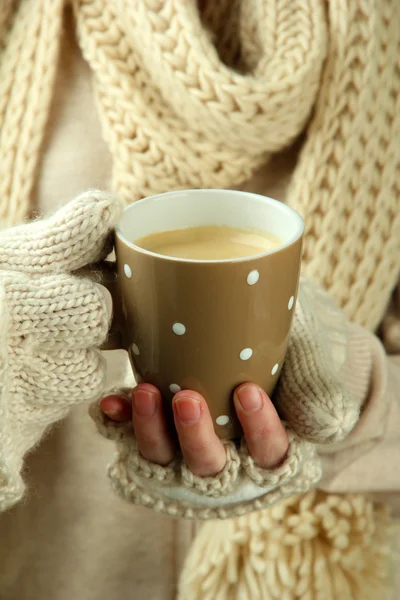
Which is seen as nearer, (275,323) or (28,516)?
(275,323)

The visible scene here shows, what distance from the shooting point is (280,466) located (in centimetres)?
52

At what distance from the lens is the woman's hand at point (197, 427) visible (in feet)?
1.49

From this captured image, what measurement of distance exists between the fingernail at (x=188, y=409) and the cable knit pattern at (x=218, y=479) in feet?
0.25

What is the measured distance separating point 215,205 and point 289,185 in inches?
12.5

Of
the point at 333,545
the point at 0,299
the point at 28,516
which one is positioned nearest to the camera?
the point at 0,299

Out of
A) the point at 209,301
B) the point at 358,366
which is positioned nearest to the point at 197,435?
the point at 209,301

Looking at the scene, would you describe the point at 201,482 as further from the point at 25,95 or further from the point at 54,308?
the point at 25,95

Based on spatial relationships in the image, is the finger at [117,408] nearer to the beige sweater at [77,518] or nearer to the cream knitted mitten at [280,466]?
the cream knitted mitten at [280,466]

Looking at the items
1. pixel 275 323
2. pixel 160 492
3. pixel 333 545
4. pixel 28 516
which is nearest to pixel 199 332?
pixel 275 323

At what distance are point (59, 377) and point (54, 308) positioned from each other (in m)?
0.06

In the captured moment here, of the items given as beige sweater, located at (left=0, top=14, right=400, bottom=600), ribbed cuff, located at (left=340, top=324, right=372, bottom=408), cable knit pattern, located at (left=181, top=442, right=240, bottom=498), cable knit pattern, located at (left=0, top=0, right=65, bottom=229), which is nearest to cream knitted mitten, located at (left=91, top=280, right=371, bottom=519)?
cable knit pattern, located at (left=181, top=442, right=240, bottom=498)

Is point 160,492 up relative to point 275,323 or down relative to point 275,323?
down

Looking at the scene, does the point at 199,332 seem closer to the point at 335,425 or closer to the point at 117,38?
the point at 335,425

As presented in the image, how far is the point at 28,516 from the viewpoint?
797 mm
